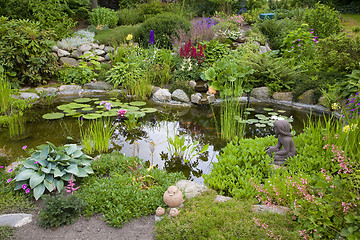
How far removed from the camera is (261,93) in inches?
302

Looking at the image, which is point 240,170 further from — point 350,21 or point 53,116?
point 350,21

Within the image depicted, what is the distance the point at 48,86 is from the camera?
27.1 ft

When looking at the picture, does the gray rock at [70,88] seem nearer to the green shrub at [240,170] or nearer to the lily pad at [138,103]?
the lily pad at [138,103]

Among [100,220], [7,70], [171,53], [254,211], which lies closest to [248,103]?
[171,53]

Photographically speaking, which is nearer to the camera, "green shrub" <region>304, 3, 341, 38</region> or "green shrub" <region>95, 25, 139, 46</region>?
"green shrub" <region>304, 3, 341, 38</region>

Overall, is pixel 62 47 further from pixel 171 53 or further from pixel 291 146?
pixel 291 146

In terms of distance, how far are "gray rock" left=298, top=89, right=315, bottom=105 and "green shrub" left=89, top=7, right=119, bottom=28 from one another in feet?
28.6

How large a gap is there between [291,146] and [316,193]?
4.18 ft

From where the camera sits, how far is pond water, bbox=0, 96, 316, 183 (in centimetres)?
482

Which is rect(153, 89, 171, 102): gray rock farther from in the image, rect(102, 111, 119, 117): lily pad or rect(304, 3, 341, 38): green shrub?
rect(304, 3, 341, 38): green shrub

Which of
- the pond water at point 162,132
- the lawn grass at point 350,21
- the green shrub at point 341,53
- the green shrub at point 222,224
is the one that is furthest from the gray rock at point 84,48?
the lawn grass at point 350,21

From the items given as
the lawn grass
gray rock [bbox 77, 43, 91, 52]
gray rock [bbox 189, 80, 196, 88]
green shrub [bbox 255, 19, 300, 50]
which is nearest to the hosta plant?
gray rock [bbox 189, 80, 196, 88]

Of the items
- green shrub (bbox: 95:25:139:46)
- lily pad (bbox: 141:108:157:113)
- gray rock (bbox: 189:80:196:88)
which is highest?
green shrub (bbox: 95:25:139:46)

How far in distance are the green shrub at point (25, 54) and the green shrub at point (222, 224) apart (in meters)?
6.70
